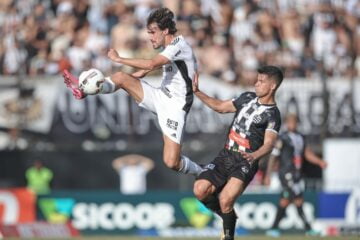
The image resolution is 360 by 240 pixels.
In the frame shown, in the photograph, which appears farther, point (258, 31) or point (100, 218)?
point (258, 31)

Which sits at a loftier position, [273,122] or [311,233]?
[273,122]

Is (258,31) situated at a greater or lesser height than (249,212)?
greater

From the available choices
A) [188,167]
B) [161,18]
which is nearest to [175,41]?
[161,18]

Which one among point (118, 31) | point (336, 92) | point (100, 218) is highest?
point (118, 31)

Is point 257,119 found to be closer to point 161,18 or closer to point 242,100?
point 242,100

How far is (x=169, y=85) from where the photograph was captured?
13422 millimetres

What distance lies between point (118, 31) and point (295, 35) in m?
4.33

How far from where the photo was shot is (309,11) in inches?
974

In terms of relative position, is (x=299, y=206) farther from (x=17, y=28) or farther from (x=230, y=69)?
(x=17, y=28)

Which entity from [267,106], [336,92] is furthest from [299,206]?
[267,106]

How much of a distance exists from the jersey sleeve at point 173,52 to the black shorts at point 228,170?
145 cm

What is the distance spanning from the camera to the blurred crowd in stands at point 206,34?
74.5 feet

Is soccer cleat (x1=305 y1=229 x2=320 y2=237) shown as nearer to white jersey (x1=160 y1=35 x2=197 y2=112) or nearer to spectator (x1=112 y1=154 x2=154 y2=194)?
spectator (x1=112 y1=154 x2=154 y2=194)

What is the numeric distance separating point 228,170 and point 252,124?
27.7 inches
